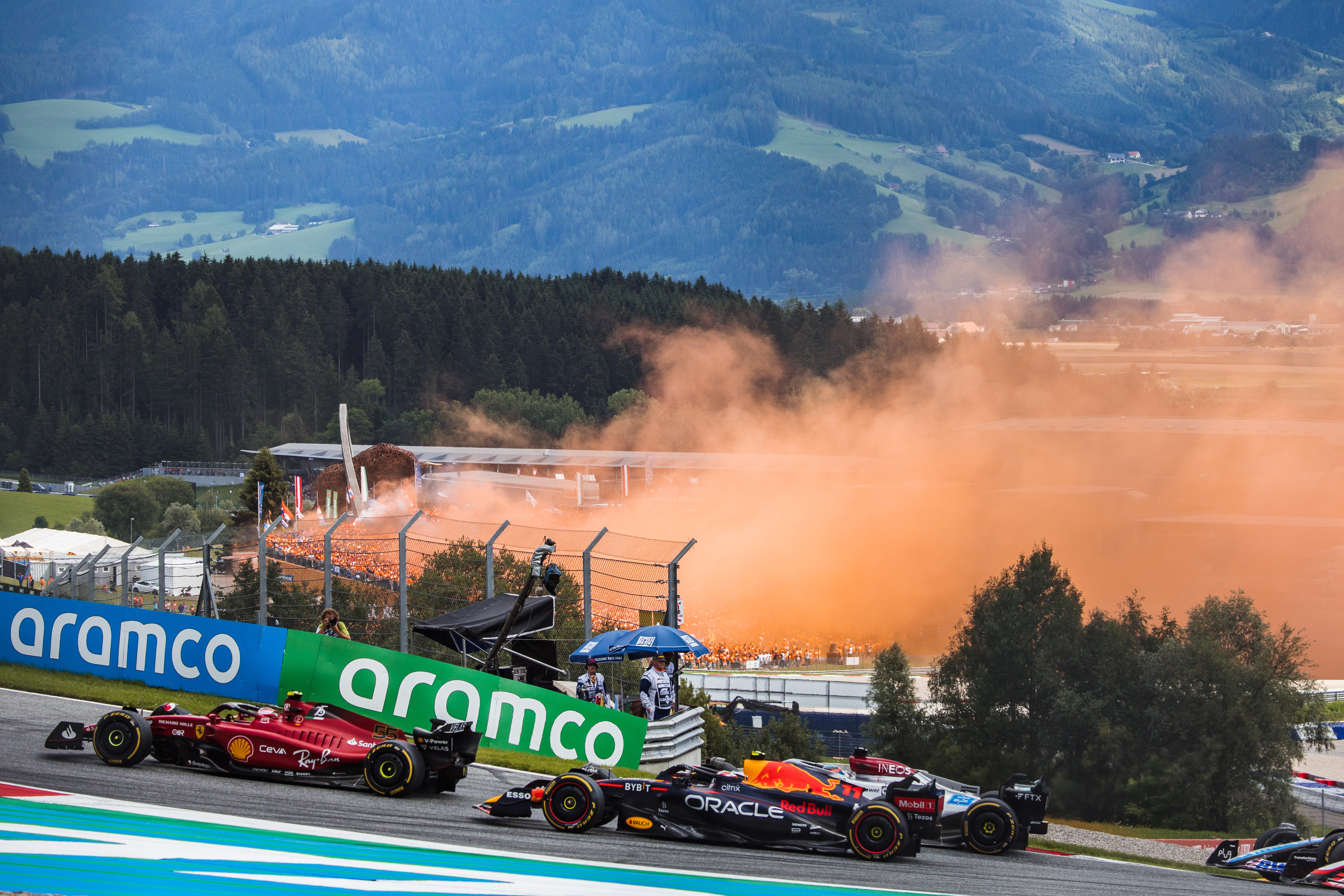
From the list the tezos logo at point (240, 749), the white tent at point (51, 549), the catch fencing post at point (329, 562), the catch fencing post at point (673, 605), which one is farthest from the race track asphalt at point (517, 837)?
the white tent at point (51, 549)

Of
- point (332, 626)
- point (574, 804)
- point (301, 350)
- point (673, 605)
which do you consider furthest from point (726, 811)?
point (301, 350)

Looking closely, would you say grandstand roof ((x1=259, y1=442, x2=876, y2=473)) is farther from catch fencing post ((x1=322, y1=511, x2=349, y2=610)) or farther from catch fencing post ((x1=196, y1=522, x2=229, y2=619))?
catch fencing post ((x1=322, y1=511, x2=349, y2=610))

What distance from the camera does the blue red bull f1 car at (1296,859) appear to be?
16984 mm

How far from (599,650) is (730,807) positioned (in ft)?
18.2

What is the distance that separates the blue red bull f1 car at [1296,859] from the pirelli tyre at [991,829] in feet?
14.3

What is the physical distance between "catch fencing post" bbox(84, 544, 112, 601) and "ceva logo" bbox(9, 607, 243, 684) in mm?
1098

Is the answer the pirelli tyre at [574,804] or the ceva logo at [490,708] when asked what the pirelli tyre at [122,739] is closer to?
the ceva logo at [490,708]

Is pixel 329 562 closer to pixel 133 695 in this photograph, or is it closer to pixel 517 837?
pixel 133 695

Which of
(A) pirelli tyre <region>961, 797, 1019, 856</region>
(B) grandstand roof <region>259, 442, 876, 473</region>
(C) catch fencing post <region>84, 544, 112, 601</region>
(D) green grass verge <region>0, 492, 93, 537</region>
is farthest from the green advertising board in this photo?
(D) green grass verge <region>0, 492, 93, 537</region>

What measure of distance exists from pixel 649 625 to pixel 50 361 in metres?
165

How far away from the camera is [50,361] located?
6407 inches

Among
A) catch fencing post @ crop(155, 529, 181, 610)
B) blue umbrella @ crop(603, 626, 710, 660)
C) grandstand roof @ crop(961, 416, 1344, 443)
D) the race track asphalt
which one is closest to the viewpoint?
the race track asphalt

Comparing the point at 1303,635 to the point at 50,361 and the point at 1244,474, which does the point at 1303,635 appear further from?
the point at 50,361

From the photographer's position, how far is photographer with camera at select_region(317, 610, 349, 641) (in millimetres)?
19656
